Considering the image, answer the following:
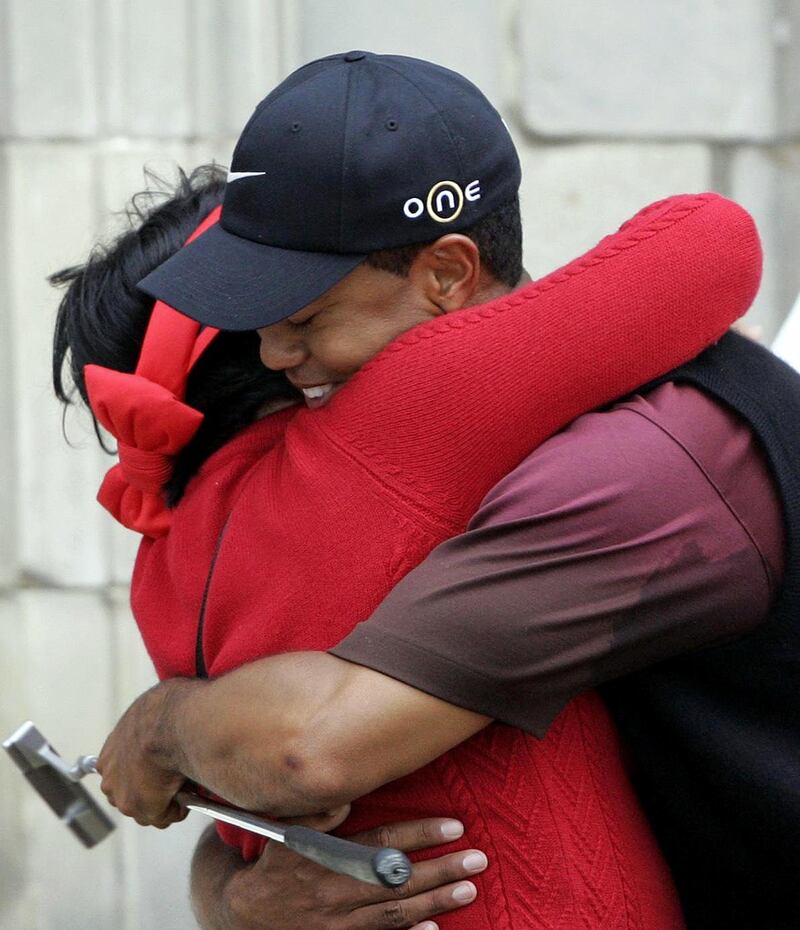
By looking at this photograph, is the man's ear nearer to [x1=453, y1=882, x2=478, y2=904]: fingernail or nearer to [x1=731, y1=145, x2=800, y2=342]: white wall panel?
[x1=453, y1=882, x2=478, y2=904]: fingernail

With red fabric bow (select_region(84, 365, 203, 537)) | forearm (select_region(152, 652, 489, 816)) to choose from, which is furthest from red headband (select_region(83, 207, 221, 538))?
forearm (select_region(152, 652, 489, 816))

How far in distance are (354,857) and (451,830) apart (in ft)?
0.63

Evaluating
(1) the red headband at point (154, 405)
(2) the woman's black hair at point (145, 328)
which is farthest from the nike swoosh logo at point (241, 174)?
(2) the woman's black hair at point (145, 328)

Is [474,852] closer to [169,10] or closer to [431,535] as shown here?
[431,535]

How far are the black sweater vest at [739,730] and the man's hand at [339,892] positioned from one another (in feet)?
0.78

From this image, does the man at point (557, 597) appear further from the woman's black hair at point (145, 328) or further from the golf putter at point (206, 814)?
the woman's black hair at point (145, 328)

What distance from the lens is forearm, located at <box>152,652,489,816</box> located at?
1.48 metres

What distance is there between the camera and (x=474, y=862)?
5.32ft

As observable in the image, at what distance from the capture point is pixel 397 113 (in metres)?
1.68

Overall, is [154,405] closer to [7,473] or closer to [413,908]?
[413,908]

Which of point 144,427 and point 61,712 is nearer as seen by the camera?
point 144,427

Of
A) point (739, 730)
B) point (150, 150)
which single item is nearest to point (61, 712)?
point (150, 150)

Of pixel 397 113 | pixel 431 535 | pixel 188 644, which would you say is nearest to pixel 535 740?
pixel 431 535

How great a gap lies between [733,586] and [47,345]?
2.15 meters
